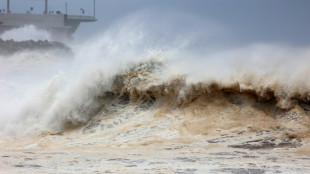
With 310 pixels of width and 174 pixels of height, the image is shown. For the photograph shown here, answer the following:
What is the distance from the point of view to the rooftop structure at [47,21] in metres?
49.2

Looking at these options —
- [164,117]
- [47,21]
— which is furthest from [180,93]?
[47,21]

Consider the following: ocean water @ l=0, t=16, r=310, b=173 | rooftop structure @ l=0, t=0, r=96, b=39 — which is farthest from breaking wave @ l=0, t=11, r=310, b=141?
rooftop structure @ l=0, t=0, r=96, b=39

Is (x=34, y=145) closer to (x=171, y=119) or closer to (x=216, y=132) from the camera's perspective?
(x=171, y=119)

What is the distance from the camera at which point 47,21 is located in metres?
51.3

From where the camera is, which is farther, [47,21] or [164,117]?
[47,21]

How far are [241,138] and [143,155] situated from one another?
2.21m

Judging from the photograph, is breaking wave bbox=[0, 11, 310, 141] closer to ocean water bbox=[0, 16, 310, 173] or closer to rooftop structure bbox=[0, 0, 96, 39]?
ocean water bbox=[0, 16, 310, 173]

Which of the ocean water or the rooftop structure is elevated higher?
the rooftop structure

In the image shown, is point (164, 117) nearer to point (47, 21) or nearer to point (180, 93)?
point (180, 93)

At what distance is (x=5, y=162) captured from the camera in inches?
313

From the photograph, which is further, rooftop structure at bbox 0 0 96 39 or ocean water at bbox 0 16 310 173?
rooftop structure at bbox 0 0 96 39

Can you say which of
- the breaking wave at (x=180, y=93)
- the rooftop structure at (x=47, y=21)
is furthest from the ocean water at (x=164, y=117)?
the rooftop structure at (x=47, y=21)

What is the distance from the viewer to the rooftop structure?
4919 cm

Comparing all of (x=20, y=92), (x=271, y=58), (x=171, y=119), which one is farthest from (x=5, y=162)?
(x=20, y=92)
